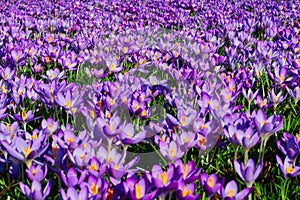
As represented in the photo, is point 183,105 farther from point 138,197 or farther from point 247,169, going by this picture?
point 138,197

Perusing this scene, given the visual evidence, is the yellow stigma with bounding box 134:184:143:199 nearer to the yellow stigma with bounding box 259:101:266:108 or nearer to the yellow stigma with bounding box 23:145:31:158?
the yellow stigma with bounding box 23:145:31:158

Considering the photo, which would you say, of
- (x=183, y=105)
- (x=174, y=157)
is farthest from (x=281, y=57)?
(x=174, y=157)

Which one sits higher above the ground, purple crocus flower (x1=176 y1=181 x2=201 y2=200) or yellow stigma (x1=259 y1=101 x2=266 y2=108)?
purple crocus flower (x1=176 y1=181 x2=201 y2=200)

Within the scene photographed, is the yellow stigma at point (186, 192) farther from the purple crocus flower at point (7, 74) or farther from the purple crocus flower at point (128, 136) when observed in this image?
the purple crocus flower at point (7, 74)

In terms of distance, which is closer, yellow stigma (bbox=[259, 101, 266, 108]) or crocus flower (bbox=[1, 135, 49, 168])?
crocus flower (bbox=[1, 135, 49, 168])

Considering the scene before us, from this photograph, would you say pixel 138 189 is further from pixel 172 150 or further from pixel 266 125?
pixel 266 125

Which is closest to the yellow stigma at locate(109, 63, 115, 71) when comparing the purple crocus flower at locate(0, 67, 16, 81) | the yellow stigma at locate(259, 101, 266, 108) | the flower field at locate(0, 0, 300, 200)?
the flower field at locate(0, 0, 300, 200)

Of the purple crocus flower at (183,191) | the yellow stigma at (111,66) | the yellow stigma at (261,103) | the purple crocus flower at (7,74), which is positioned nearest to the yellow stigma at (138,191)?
the purple crocus flower at (183,191)

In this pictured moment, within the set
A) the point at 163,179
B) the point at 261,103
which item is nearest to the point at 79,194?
the point at 163,179
